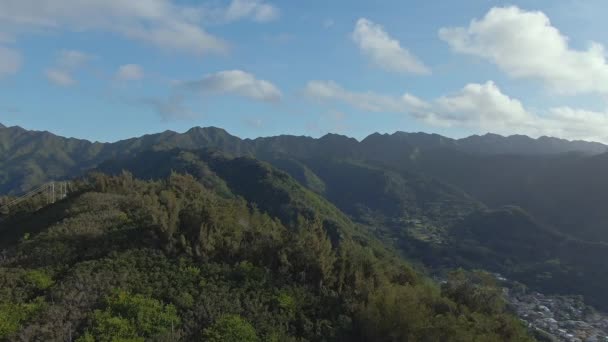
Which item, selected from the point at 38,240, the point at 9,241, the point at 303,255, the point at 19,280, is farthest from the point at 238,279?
the point at 9,241

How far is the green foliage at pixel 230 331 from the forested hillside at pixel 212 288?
3 centimetres

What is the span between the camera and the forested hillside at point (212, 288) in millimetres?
12141

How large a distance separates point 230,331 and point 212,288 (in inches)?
91.9

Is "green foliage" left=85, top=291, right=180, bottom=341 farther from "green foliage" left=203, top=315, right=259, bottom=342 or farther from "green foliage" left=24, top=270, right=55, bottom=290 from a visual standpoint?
"green foliage" left=24, top=270, right=55, bottom=290

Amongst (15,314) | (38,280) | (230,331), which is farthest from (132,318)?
(38,280)

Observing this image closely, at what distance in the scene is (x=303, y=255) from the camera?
16500 millimetres

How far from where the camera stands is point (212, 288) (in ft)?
46.5

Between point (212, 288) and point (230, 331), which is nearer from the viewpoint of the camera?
point (230, 331)

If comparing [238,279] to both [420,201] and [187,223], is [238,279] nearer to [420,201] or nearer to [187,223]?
[187,223]

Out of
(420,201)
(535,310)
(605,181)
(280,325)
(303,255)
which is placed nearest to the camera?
(280,325)

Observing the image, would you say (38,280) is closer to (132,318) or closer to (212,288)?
(132,318)

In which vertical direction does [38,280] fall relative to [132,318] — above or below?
above

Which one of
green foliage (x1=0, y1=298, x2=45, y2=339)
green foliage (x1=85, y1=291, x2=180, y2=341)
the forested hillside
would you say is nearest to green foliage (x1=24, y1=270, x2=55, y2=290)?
the forested hillside

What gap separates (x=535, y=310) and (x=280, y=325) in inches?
2895
